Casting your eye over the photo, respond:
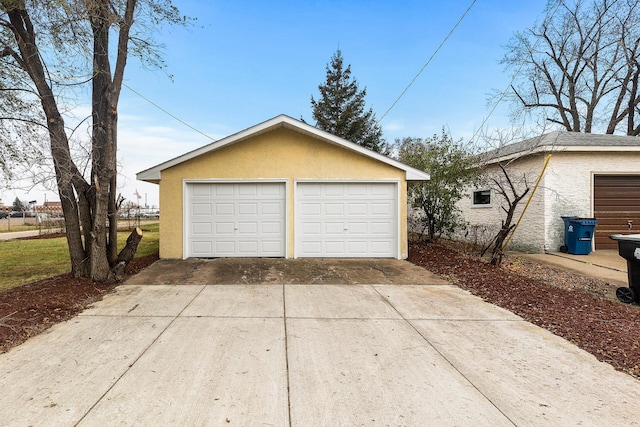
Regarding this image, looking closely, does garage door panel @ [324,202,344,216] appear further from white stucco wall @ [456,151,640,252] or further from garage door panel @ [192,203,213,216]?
white stucco wall @ [456,151,640,252]

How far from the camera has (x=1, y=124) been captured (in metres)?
5.93

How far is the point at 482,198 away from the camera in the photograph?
1227cm

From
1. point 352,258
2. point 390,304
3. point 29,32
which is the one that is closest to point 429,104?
point 352,258

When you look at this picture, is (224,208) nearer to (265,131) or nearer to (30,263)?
(265,131)

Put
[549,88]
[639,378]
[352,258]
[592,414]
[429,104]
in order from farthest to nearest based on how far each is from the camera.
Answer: [549,88]
[429,104]
[352,258]
[639,378]
[592,414]

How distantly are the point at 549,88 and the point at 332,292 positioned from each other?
2512 cm

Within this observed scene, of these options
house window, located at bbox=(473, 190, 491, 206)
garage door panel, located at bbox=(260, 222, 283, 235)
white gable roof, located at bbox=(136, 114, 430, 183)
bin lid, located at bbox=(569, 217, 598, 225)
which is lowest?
garage door panel, located at bbox=(260, 222, 283, 235)

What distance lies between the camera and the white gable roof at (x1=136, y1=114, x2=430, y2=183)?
27.4ft

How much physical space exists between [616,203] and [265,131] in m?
10.7

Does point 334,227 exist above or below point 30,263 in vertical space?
above

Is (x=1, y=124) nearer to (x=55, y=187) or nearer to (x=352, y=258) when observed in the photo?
(x=55, y=187)

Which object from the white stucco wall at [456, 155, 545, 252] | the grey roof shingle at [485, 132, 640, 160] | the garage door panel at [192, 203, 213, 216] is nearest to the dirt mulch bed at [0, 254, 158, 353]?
Result: the garage door panel at [192, 203, 213, 216]

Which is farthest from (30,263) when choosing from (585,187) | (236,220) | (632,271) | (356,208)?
(585,187)

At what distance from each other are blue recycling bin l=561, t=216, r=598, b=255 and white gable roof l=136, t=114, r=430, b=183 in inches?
177
